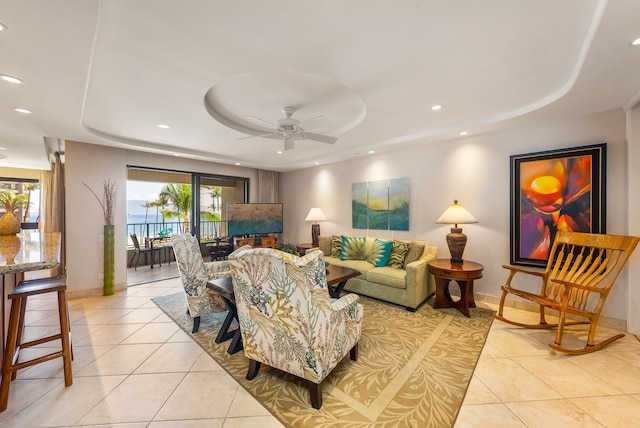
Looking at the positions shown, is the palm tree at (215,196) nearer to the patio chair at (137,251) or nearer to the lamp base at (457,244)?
the patio chair at (137,251)

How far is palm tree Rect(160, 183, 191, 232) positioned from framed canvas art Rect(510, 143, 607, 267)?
6.75m

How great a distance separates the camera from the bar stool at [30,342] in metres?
1.74

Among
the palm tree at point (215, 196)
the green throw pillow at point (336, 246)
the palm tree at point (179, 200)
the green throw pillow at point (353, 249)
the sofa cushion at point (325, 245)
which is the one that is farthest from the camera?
the palm tree at point (179, 200)

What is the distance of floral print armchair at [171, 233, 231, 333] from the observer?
2799 mm

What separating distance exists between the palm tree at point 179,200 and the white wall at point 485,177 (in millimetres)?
4179

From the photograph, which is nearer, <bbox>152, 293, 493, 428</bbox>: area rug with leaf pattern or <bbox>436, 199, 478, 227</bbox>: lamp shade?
<bbox>152, 293, 493, 428</bbox>: area rug with leaf pattern

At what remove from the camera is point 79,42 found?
168 cm

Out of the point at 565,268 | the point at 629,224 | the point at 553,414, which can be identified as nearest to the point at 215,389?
the point at 553,414

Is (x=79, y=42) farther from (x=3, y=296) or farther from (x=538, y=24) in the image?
(x=538, y=24)

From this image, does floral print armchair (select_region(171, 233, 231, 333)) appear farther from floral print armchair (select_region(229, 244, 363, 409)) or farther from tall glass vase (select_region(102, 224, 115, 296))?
tall glass vase (select_region(102, 224, 115, 296))

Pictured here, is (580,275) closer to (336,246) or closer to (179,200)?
(336,246)

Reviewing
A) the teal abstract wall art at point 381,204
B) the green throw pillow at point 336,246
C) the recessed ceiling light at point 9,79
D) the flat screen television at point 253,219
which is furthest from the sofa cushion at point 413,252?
the recessed ceiling light at point 9,79

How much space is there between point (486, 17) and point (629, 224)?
286 cm

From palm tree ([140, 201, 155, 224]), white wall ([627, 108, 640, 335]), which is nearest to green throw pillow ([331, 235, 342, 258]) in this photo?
white wall ([627, 108, 640, 335])
